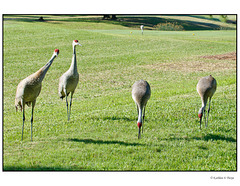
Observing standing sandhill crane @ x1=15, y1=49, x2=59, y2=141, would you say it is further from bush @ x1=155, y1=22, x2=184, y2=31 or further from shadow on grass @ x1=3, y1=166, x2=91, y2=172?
bush @ x1=155, y1=22, x2=184, y2=31

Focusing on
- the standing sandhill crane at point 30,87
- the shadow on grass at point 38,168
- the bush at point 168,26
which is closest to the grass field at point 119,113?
the shadow on grass at point 38,168

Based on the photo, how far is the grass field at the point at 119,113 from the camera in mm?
7375

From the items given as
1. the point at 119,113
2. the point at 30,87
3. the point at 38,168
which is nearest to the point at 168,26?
the point at 119,113

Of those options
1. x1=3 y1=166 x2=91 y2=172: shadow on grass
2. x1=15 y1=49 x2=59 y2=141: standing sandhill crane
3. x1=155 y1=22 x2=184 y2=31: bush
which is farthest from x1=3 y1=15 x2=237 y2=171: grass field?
x1=155 y1=22 x2=184 y2=31: bush

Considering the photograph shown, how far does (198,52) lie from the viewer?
25.8 meters

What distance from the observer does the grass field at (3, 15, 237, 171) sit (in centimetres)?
738

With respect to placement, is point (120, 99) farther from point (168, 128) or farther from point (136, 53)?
point (136, 53)

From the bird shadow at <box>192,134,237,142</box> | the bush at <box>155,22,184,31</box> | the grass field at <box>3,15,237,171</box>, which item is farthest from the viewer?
the bush at <box>155,22,184,31</box>

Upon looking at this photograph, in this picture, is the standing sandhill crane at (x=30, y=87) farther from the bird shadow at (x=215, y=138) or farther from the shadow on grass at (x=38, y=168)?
the bird shadow at (x=215, y=138)

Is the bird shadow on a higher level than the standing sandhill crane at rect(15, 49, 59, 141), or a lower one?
lower

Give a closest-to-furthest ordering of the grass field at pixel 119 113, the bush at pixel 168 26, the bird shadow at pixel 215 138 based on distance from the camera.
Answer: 1. the grass field at pixel 119 113
2. the bird shadow at pixel 215 138
3. the bush at pixel 168 26

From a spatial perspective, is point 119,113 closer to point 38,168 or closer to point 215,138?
point 215,138

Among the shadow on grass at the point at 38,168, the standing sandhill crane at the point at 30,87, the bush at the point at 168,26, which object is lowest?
the shadow on grass at the point at 38,168

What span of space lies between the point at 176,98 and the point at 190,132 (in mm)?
4071
